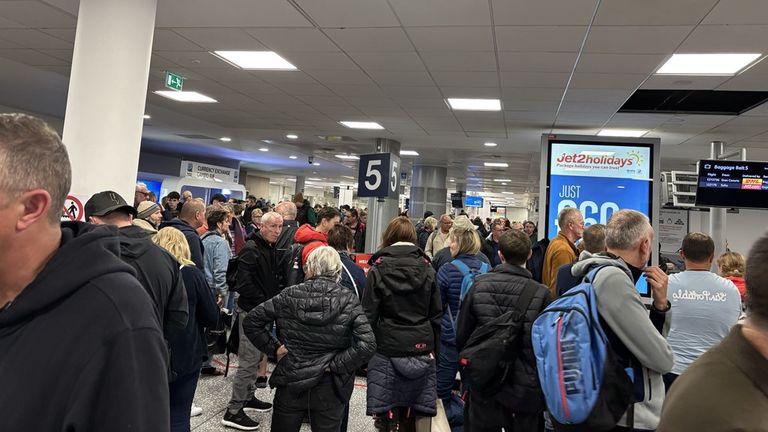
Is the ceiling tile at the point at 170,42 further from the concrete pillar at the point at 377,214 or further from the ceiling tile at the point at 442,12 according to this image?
the concrete pillar at the point at 377,214

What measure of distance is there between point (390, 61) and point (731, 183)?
5917 mm

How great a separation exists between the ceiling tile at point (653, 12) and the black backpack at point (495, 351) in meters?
2.40

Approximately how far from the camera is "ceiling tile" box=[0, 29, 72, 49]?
5168 mm

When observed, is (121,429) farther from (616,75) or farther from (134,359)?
(616,75)

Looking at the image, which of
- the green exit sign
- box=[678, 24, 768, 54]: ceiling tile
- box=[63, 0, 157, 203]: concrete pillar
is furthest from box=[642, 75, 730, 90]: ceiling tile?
the green exit sign

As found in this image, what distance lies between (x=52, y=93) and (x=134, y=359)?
1000 cm

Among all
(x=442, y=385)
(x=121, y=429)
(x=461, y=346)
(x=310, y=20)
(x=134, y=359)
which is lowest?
(x=442, y=385)

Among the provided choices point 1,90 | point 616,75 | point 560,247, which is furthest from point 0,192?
point 1,90

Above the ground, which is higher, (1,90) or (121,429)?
(1,90)

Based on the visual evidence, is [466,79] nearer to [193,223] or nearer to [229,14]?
[229,14]

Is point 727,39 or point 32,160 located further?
point 727,39

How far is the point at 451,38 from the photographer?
180 inches

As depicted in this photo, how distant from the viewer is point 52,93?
8836 millimetres

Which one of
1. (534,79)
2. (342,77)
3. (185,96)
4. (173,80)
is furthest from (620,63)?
(185,96)
